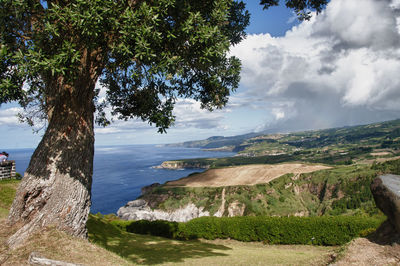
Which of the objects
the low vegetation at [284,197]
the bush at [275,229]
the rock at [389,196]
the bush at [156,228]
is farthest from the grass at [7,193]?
the low vegetation at [284,197]

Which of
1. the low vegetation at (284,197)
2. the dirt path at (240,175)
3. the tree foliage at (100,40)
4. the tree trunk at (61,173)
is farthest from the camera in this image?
the dirt path at (240,175)

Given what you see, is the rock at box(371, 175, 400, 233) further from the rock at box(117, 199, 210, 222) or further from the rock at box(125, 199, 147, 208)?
the rock at box(125, 199, 147, 208)

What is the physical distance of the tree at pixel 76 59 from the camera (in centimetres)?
706

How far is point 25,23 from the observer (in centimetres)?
887

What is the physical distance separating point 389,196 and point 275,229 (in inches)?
552

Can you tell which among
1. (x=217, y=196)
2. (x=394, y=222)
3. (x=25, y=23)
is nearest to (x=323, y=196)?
(x=217, y=196)

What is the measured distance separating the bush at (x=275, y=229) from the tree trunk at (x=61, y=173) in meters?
16.5

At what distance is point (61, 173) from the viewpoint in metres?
9.17

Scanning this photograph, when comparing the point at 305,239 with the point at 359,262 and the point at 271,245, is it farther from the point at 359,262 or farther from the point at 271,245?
the point at 359,262

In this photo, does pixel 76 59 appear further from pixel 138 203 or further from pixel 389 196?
pixel 138 203

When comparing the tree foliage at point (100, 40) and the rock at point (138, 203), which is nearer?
the tree foliage at point (100, 40)

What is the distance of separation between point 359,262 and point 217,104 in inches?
349

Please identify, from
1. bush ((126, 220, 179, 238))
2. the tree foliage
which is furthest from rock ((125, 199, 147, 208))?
the tree foliage

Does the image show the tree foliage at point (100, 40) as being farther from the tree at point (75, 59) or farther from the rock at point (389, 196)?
the rock at point (389, 196)
